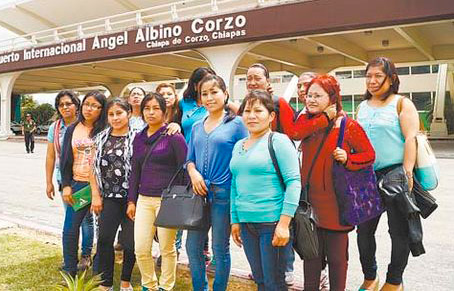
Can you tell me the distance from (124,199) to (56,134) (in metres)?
1.15

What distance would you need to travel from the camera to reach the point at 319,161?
2566 mm

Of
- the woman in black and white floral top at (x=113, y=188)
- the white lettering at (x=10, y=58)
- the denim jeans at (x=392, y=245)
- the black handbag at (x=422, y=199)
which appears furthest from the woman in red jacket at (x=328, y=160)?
Answer: the white lettering at (x=10, y=58)

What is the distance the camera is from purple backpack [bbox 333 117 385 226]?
8.32ft

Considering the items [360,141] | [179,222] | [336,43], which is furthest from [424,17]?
[179,222]

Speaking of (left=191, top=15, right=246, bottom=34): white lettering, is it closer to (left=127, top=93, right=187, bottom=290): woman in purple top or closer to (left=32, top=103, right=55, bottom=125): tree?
(left=127, top=93, right=187, bottom=290): woman in purple top

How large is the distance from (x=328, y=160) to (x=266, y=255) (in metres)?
0.69

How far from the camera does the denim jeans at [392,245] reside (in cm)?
281

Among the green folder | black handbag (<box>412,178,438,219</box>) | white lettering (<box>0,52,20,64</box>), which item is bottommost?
the green folder

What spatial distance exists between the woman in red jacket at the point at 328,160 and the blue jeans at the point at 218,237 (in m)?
0.52

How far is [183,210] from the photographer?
8.58ft

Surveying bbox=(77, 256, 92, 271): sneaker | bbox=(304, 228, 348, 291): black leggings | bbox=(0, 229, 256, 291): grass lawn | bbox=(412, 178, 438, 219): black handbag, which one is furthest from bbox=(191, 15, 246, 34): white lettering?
bbox=(304, 228, 348, 291): black leggings

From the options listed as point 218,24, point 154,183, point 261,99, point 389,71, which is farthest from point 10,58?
point 389,71

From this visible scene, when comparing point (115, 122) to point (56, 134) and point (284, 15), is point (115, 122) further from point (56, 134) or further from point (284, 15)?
point (284, 15)

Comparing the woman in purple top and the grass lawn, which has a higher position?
the woman in purple top
